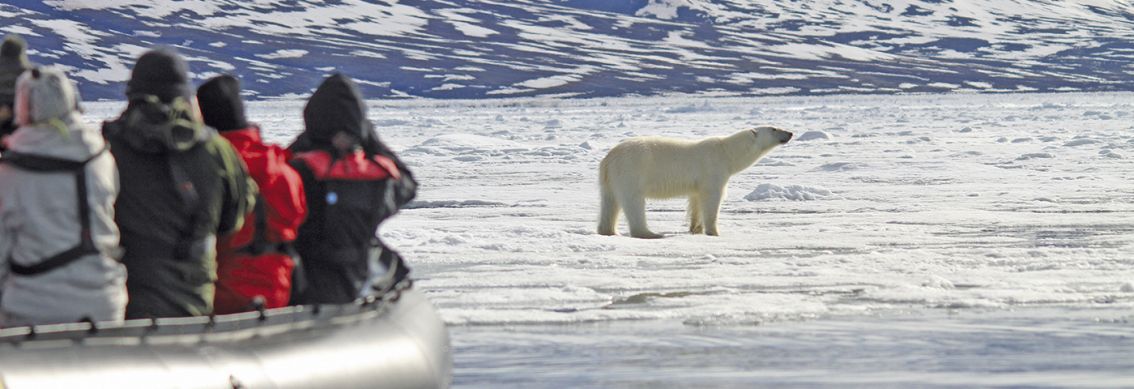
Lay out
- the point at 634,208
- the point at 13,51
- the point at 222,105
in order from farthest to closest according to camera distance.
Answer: the point at 634,208
the point at 13,51
the point at 222,105

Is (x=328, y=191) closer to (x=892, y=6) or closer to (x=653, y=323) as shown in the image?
(x=653, y=323)

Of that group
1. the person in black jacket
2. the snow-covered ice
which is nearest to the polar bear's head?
the snow-covered ice

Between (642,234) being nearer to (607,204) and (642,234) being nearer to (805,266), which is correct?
(607,204)

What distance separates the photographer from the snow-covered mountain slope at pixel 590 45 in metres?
120

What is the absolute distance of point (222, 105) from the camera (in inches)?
183

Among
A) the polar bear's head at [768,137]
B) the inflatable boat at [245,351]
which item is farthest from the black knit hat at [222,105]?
the polar bear's head at [768,137]

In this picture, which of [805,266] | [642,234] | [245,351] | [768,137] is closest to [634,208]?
[642,234]

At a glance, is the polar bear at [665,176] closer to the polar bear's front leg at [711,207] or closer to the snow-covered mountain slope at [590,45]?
the polar bear's front leg at [711,207]

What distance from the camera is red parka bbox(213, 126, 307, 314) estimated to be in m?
4.55

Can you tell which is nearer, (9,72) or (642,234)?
(9,72)

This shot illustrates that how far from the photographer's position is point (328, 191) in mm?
4844

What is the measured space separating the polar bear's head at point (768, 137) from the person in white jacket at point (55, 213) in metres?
7.71

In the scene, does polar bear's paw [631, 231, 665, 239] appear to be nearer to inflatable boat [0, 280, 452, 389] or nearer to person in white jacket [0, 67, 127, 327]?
inflatable boat [0, 280, 452, 389]

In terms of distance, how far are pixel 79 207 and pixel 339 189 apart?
41.8 inches
